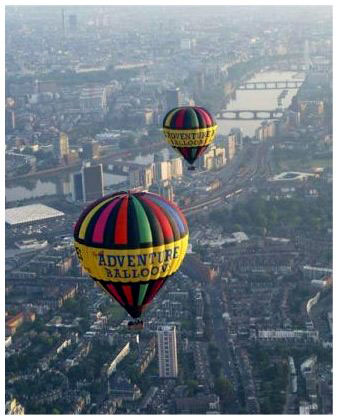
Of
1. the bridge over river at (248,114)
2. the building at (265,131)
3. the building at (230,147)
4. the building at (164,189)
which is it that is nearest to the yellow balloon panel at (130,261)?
the building at (164,189)

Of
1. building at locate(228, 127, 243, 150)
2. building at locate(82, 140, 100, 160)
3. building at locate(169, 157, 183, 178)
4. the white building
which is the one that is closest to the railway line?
building at locate(228, 127, 243, 150)

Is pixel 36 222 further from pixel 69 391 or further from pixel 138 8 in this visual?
pixel 138 8

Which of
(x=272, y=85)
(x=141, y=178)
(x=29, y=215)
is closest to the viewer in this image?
(x=29, y=215)

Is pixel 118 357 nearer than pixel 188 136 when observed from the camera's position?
Yes

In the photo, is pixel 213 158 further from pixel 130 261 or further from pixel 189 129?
pixel 130 261

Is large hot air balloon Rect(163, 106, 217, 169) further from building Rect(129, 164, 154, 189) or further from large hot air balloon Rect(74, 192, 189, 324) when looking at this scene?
building Rect(129, 164, 154, 189)

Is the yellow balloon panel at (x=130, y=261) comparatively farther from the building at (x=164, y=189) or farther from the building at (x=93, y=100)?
the building at (x=93, y=100)

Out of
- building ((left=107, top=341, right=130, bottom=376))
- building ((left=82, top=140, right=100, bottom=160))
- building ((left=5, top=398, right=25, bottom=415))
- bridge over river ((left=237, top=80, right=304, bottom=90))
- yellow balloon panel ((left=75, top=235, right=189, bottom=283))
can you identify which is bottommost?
Result: building ((left=5, top=398, right=25, bottom=415))

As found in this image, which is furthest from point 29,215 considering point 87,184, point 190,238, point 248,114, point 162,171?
point 248,114
